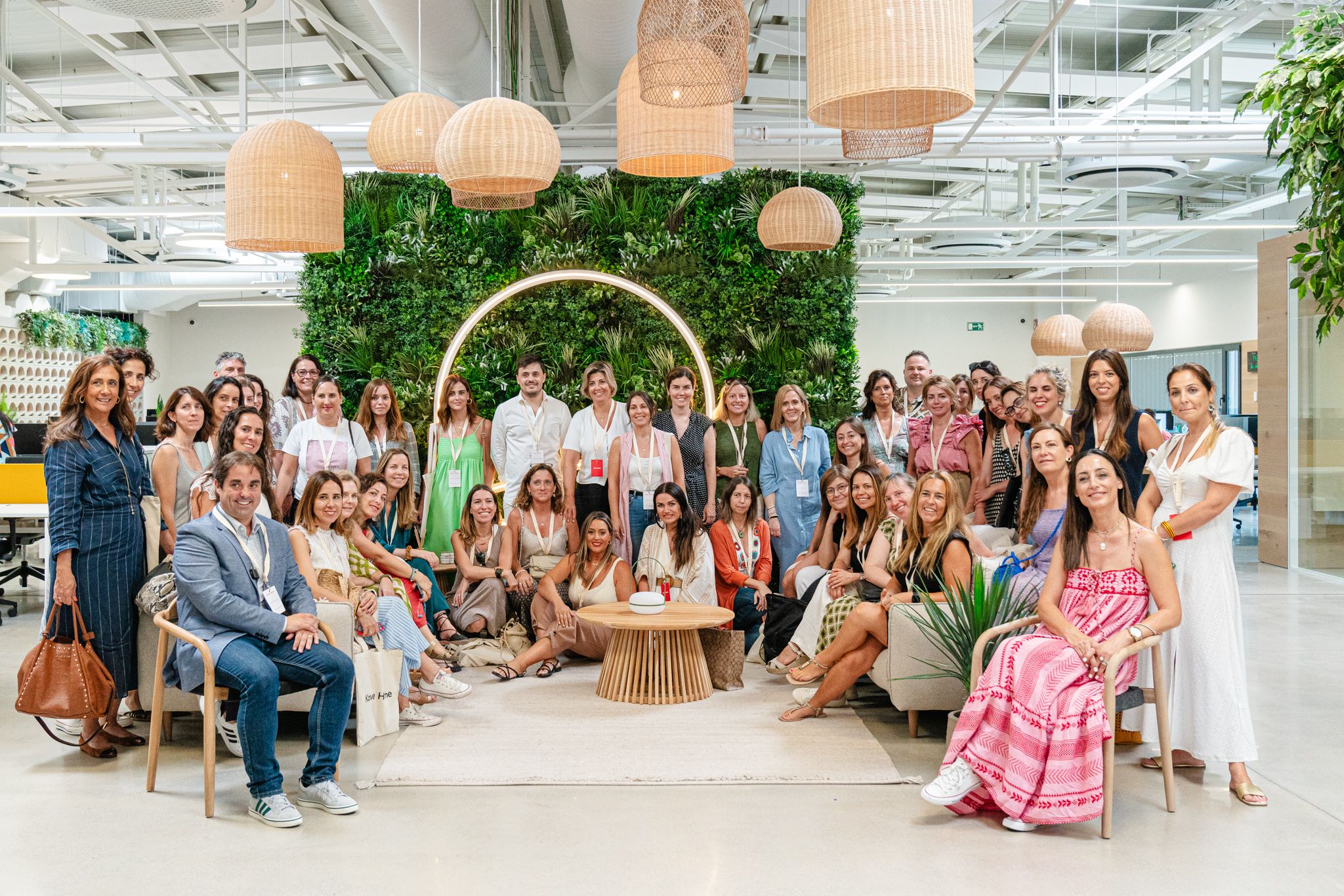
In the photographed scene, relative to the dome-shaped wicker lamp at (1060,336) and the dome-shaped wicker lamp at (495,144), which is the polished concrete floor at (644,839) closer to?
the dome-shaped wicker lamp at (495,144)

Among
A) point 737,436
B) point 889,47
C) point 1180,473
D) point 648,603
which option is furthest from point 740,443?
point 889,47

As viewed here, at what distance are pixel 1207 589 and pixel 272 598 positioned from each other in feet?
11.5

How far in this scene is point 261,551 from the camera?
3.95 meters

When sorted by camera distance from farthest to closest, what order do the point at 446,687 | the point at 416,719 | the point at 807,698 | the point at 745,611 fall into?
the point at 745,611 → the point at 446,687 → the point at 807,698 → the point at 416,719

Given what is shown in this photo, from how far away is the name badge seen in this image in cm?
390

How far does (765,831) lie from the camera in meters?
3.58

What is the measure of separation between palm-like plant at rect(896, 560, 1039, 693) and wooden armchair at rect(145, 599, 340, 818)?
8.02 feet

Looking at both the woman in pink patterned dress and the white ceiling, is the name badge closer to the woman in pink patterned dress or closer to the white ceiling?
the woman in pink patterned dress

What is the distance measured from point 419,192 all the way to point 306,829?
6124 mm

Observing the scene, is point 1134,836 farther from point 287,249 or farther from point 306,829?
point 287,249

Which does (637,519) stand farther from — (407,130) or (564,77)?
(564,77)

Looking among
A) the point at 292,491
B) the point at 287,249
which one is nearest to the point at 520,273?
the point at 292,491

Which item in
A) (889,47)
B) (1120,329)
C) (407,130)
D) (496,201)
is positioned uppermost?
(407,130)

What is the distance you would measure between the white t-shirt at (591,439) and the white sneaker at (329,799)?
343 cm
